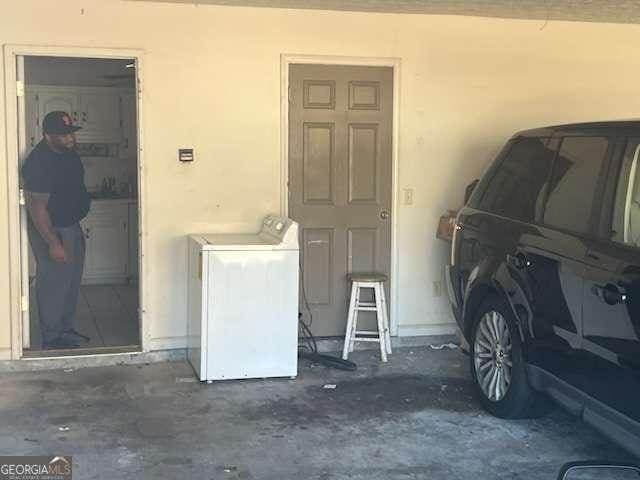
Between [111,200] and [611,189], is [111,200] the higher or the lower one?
the lower one

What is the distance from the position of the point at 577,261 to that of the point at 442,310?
2799mm

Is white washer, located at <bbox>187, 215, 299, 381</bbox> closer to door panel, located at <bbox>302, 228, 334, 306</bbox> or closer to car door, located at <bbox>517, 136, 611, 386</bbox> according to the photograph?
door panel, located at <bbox>302, 228, 334, 306</bbox>

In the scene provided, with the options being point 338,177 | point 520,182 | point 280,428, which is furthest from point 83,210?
point 520,182

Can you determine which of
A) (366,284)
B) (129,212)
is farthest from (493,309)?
(129,212)

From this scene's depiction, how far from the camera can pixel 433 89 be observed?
636 centimetres

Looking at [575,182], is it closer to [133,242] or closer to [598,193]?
[598,193]

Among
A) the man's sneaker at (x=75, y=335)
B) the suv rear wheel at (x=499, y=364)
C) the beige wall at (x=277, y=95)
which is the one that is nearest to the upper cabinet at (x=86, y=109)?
the man's sneaker at (x=75, y=335)

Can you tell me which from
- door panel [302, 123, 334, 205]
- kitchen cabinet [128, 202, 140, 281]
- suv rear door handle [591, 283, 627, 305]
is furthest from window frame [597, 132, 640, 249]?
kitchen cabinet [128, 202, 140, 281]

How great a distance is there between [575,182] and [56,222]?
382cm

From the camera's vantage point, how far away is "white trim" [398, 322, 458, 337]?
21.3 ft

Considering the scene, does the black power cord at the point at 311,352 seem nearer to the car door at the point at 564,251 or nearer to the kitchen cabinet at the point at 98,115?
the car door at the point at 564,251

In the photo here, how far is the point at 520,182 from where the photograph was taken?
465 centimetres

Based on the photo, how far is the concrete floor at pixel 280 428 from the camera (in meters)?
4.03

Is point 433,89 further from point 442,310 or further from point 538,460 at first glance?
point 538,460
